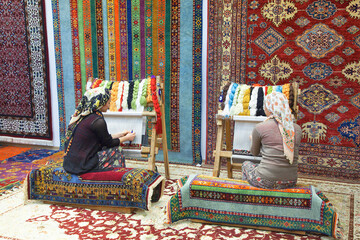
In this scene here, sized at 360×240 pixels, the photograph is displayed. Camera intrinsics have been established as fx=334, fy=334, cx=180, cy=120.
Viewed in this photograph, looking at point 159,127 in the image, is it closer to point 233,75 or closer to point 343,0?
point 233,75

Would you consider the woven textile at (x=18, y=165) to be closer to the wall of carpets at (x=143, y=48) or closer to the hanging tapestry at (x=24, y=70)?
the hanging tapestry at (x=24, y=70)

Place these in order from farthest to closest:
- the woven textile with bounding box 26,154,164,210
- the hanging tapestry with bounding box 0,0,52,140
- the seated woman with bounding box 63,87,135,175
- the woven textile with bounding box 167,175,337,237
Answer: the hanging tapestry with bounding box 0,0,52,140 < the seated woman with bounding box 63,87,135,175 < the woven textile with bounding box 26,154,164,210 < the woven textile with bounding box 167,175,337,237

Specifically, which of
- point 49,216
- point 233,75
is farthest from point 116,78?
point 49,216

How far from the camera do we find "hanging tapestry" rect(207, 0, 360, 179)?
3775 mm

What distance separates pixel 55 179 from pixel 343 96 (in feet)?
10.6

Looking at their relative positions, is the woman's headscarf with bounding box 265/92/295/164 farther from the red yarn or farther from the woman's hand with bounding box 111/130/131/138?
the woman's hand with bounding box 111/130/131/138

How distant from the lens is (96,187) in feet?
9.77

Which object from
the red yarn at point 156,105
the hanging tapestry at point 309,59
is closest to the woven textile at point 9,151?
the red yarn at point 156,105

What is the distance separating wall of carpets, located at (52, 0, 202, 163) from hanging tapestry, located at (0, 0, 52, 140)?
371 millimetres

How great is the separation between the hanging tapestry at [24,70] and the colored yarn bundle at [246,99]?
313 cm

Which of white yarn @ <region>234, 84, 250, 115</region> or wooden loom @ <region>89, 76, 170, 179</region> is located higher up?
white yarn @ <region>234, 84, 250, 115</region>

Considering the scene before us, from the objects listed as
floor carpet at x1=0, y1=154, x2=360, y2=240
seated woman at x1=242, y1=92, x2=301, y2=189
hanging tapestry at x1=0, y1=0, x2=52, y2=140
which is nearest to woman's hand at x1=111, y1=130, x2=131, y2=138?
floor carpet at x1=0, y1=154, x2=360, y2=240

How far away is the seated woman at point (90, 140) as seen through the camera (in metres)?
3.02

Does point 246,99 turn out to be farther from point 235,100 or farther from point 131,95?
point 131,95
